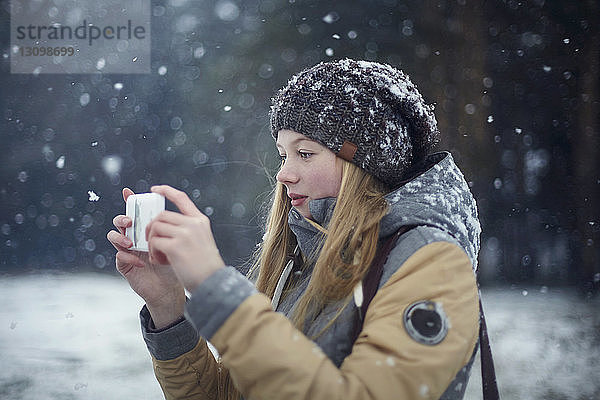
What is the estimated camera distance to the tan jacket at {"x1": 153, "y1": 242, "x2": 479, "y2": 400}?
768 mm

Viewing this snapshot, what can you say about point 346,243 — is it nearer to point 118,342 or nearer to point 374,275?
point 374,275

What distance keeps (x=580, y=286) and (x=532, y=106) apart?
1.41 m

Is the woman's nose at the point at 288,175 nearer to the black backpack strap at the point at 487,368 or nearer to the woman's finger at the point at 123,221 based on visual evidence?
the woman's finger at the point at 123,221

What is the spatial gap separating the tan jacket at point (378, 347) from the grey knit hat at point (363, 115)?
12.5 inches

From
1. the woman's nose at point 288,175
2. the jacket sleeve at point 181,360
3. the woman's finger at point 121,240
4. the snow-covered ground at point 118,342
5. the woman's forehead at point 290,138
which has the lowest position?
the snow-covered ground at point 118,342

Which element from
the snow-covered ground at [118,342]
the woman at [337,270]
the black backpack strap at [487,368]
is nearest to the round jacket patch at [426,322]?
the woman at [337,270]

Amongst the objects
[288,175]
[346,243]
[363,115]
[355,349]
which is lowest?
[355,349]

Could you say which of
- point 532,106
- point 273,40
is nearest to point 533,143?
point 532,106

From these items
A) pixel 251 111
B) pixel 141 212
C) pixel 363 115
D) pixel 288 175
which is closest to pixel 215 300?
pixel 141 212

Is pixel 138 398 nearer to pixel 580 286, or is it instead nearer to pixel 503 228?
pixel 503 228

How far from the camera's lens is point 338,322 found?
0.99 meters

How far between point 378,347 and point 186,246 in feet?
1.14

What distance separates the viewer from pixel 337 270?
102cm

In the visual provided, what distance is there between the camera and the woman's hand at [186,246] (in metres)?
0.82
